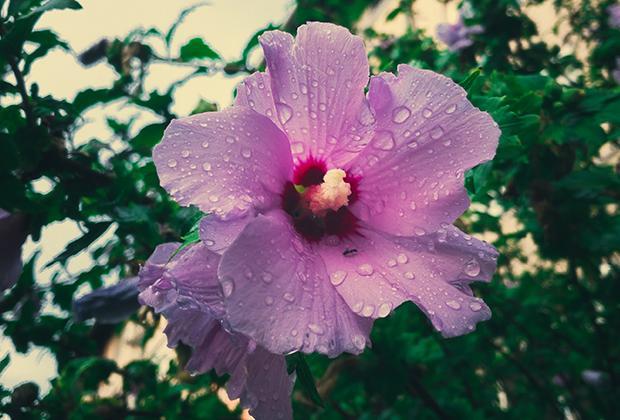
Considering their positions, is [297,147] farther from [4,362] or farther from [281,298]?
[4,362]

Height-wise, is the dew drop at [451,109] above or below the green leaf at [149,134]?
above

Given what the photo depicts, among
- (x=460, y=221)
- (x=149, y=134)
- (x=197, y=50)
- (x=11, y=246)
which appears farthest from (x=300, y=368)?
(x=197, y=50)

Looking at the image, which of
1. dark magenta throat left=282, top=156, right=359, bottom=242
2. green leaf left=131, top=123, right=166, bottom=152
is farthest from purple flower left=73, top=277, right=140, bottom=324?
dark magenta throat left=282, top=156, right=359, bottom=242

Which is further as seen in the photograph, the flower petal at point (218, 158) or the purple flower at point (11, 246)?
the purple flower at point (11, 246)

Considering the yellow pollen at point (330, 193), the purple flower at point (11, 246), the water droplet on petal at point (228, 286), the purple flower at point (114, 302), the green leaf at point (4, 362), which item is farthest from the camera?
the green leaf at point (4, 362)

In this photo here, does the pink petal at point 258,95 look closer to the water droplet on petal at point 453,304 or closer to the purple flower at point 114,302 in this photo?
the water droplet on petal at point 453,304

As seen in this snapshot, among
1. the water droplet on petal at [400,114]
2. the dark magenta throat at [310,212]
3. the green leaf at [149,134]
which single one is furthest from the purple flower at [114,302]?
the water droplet on petal at [400,114]
